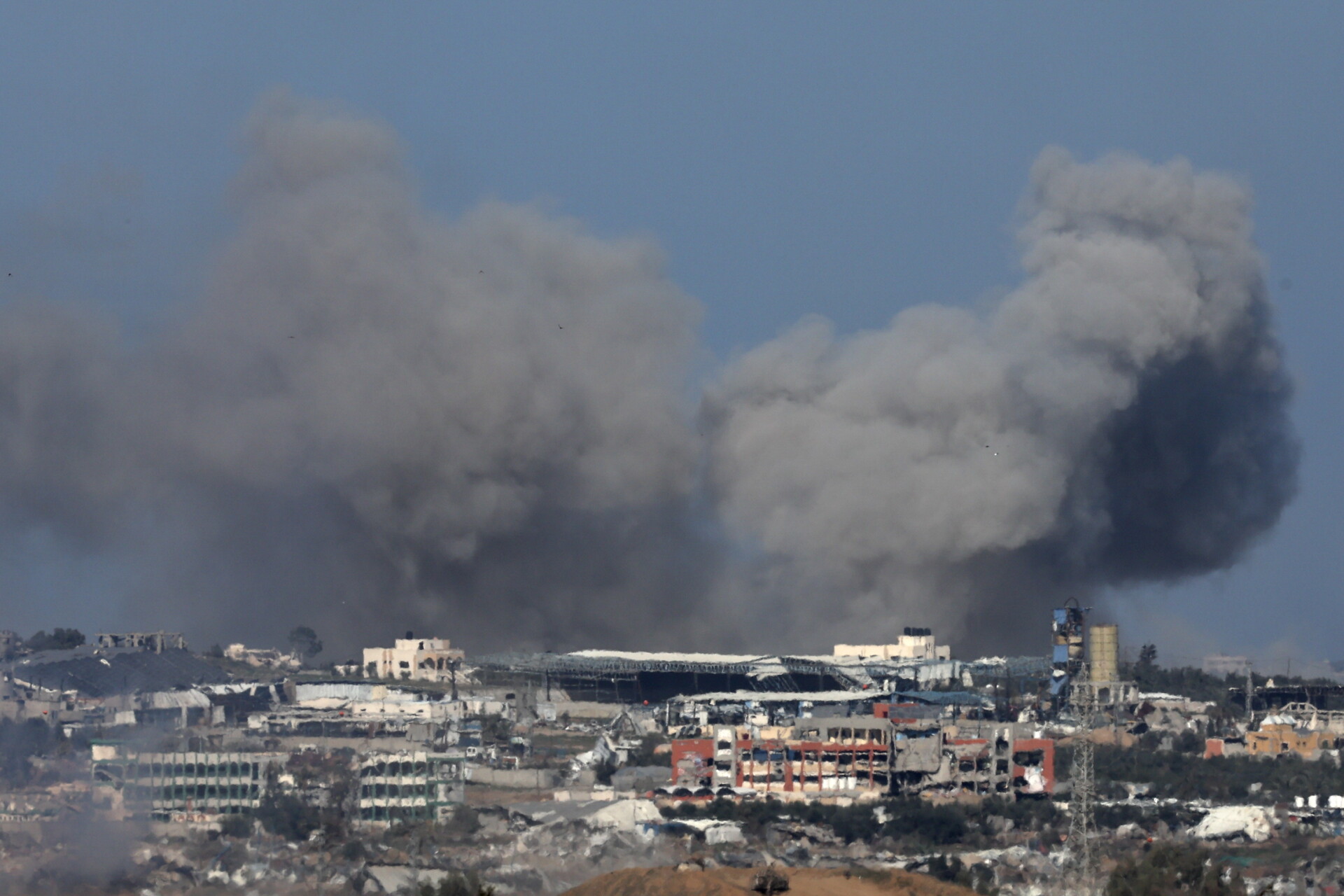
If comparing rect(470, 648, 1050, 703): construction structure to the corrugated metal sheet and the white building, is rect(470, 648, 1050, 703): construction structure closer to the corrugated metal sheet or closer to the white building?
the white building

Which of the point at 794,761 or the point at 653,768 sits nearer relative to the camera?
the point at 794,761

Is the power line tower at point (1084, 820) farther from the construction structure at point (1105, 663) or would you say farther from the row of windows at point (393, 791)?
the construction structure at point (1105, 663)

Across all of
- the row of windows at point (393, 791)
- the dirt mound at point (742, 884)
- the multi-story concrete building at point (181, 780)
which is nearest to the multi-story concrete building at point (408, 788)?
the row of windows at point (393, 791)

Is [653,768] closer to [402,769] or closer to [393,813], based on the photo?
[402,769]

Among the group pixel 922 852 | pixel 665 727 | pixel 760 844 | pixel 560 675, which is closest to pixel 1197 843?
pixel 922 852

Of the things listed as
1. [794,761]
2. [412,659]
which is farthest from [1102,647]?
[412,659]

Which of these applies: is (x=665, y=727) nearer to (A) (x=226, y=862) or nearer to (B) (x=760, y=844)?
(B) (x=760, y=844)

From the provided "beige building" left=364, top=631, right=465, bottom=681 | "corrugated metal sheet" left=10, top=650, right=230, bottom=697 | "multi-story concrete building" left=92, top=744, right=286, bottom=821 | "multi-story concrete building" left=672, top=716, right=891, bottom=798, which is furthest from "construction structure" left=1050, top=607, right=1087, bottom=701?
"multi-story concrete building" left=92, top=744, right=286, bottom=821
